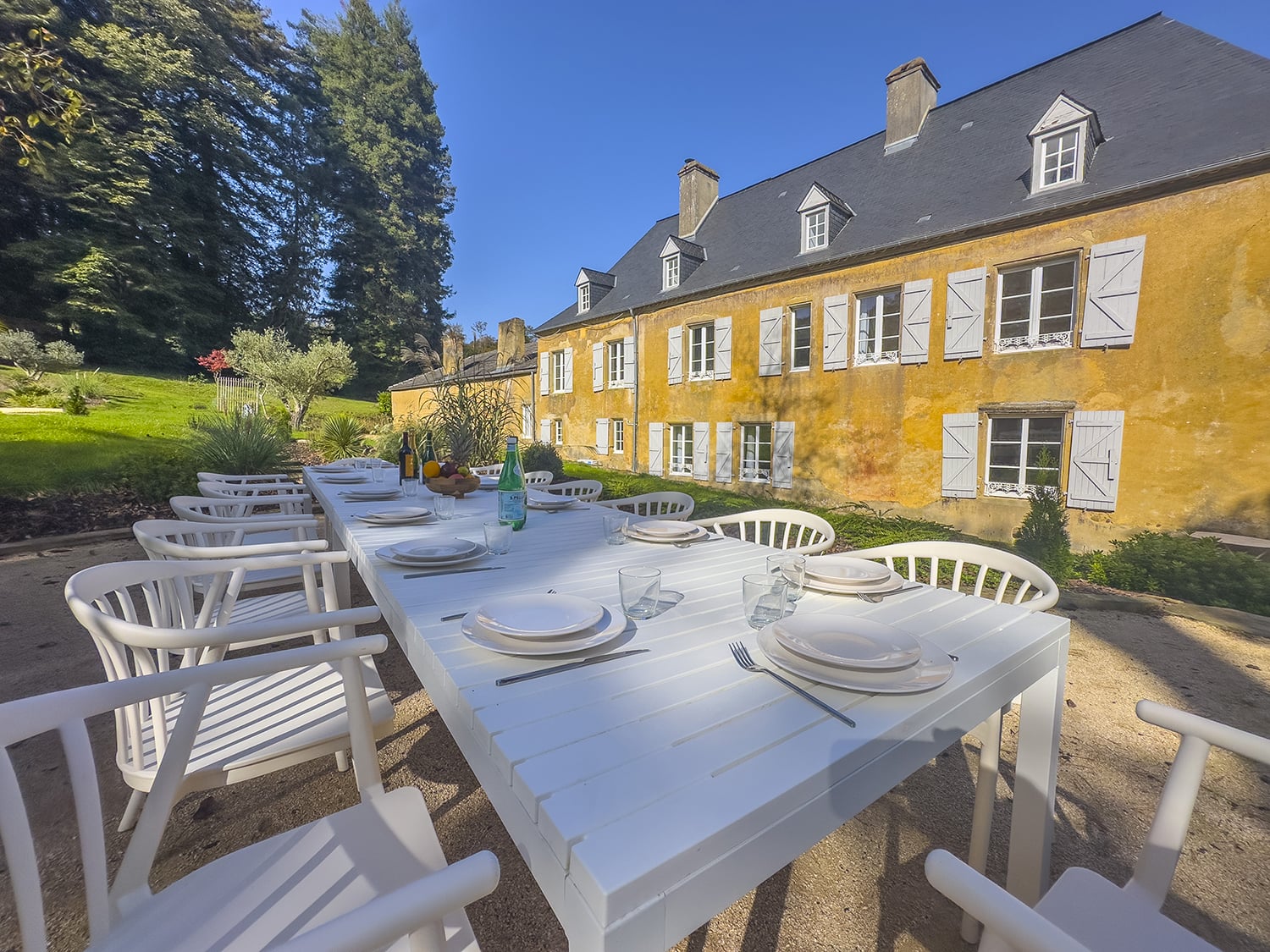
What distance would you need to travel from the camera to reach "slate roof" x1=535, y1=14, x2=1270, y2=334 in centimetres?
607

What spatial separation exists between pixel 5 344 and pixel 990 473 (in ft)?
65.5

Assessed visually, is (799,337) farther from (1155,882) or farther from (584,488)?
(1155,882)

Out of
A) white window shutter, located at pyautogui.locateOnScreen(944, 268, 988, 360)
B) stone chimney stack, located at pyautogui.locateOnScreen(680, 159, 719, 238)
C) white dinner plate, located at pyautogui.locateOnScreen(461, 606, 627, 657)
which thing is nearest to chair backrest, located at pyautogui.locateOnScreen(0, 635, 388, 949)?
white dinner plate, located at pyautogui.locateOnScreen(461, 606, 627, 657)

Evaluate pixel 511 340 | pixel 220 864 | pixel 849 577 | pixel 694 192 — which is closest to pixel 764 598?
pixel 849 577

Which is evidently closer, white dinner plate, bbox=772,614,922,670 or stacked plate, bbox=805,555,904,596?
white dinner plate, bbox=772,614,922,670

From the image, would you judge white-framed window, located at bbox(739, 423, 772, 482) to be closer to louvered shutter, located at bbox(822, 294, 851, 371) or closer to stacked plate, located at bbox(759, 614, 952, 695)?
louvered shutter, located at bbox(822, 294, 851, 371)

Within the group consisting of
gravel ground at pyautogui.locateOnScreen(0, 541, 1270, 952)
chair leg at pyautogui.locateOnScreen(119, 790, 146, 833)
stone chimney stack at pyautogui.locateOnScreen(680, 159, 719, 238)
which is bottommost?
gravel ground at pyautogui.locateOnScreen(0, 541, 1270, 952)

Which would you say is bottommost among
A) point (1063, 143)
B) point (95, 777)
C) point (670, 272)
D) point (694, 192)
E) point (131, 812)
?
point (131, 812)

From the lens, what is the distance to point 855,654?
95 centimetres

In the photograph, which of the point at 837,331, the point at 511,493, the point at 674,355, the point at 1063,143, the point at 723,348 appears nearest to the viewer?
the point at 511,493

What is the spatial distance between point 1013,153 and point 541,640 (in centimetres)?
1035

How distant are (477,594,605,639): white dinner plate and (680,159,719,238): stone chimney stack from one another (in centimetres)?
1297

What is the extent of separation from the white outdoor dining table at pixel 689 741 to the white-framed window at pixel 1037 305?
7.45 meters

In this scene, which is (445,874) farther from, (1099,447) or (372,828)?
(1099,447)
